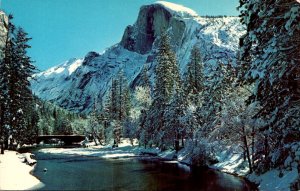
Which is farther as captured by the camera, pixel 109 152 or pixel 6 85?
pixel 109 152

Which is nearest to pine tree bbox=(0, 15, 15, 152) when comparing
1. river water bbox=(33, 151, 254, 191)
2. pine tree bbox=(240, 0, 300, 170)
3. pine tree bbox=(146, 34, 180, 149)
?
river water bbox=(33, 151, 254, 191)

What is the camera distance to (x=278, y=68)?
594 inches

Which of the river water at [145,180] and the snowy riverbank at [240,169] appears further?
the river water at [145,180]

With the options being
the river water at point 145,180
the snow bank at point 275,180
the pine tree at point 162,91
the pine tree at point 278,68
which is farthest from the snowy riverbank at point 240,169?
the pine tree at point 162,91

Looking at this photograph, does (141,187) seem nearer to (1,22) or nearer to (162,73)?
(162,73)

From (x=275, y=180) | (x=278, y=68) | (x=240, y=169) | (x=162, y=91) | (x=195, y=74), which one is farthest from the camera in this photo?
(x=195, y=74)

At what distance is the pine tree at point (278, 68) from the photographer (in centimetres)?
1496

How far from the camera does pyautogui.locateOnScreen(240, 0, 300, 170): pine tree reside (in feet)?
49.1

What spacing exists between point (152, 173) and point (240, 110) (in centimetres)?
1091

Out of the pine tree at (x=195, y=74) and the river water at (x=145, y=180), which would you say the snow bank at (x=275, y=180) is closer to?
the river water at (x=145, y=180)

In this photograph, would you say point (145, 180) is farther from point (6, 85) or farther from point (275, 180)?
point (6, 85)

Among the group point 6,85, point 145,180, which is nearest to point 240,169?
point 145,180

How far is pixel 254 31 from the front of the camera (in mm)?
16109

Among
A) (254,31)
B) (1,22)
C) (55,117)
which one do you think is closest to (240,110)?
(254,31)
